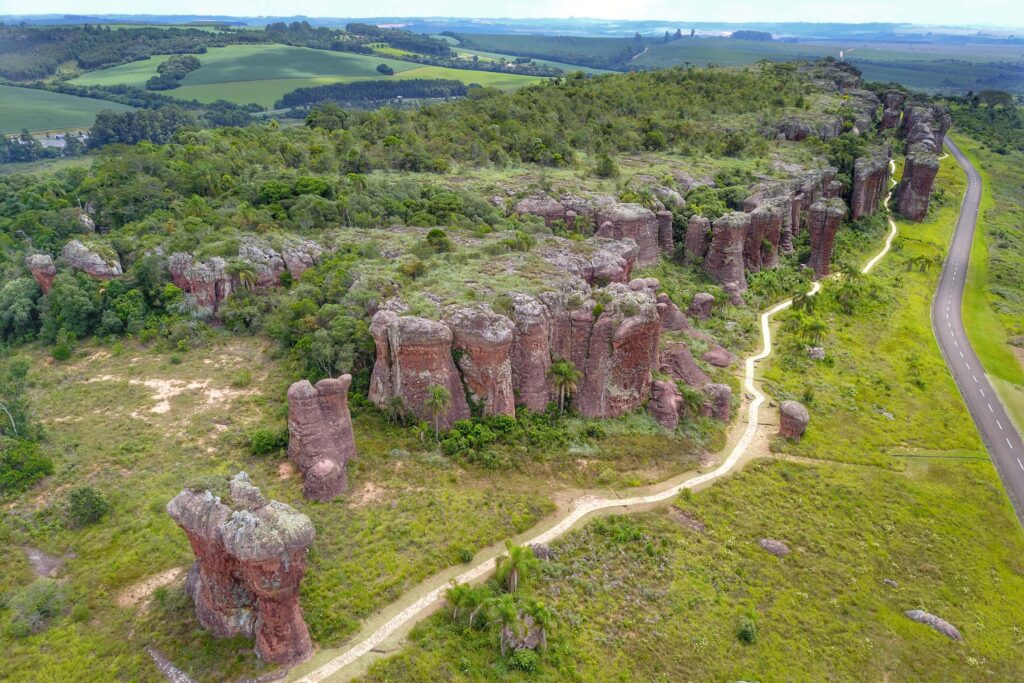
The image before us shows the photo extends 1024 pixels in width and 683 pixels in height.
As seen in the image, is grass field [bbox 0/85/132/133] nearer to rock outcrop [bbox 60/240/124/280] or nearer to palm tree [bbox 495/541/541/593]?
rock outcrop [bbox 60/240/124/280]

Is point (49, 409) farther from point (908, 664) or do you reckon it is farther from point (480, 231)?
point (908, 664)

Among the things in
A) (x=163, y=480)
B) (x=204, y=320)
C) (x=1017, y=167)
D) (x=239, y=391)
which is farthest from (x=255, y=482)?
(x=1017, y=167)

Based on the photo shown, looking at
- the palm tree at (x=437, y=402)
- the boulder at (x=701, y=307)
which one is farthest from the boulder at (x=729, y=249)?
the palm tree at (x=437, y=402)

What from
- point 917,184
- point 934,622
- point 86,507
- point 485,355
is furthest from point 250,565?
point 917,184

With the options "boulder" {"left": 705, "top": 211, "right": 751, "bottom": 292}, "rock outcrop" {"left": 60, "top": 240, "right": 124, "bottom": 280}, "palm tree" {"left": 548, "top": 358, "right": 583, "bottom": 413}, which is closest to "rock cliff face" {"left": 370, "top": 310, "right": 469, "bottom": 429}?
"palm tree" {"left": 548, "top": 358, "right": 583, "bottom": 413}

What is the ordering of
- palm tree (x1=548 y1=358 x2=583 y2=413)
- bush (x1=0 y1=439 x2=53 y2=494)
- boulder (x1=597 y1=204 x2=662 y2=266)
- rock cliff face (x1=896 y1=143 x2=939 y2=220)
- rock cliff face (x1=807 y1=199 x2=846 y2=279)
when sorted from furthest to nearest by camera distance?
rock cliff face (x1=896 y1=143 x2=939 y2=220) < rock cliff face (x1=807 y1=199 x2=846 y2=279) < boulder (x1=597 y1=204 x2=662 y2=266) < palm tree (x1=548 y1=358 x2=583 y2=413) < bush (x1=0 y1=439 x2=53 y2=494)

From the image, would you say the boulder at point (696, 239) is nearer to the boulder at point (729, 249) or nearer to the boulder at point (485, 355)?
the boulder at point (729, 249)

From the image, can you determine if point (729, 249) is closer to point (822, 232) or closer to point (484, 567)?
point (822, 232)
